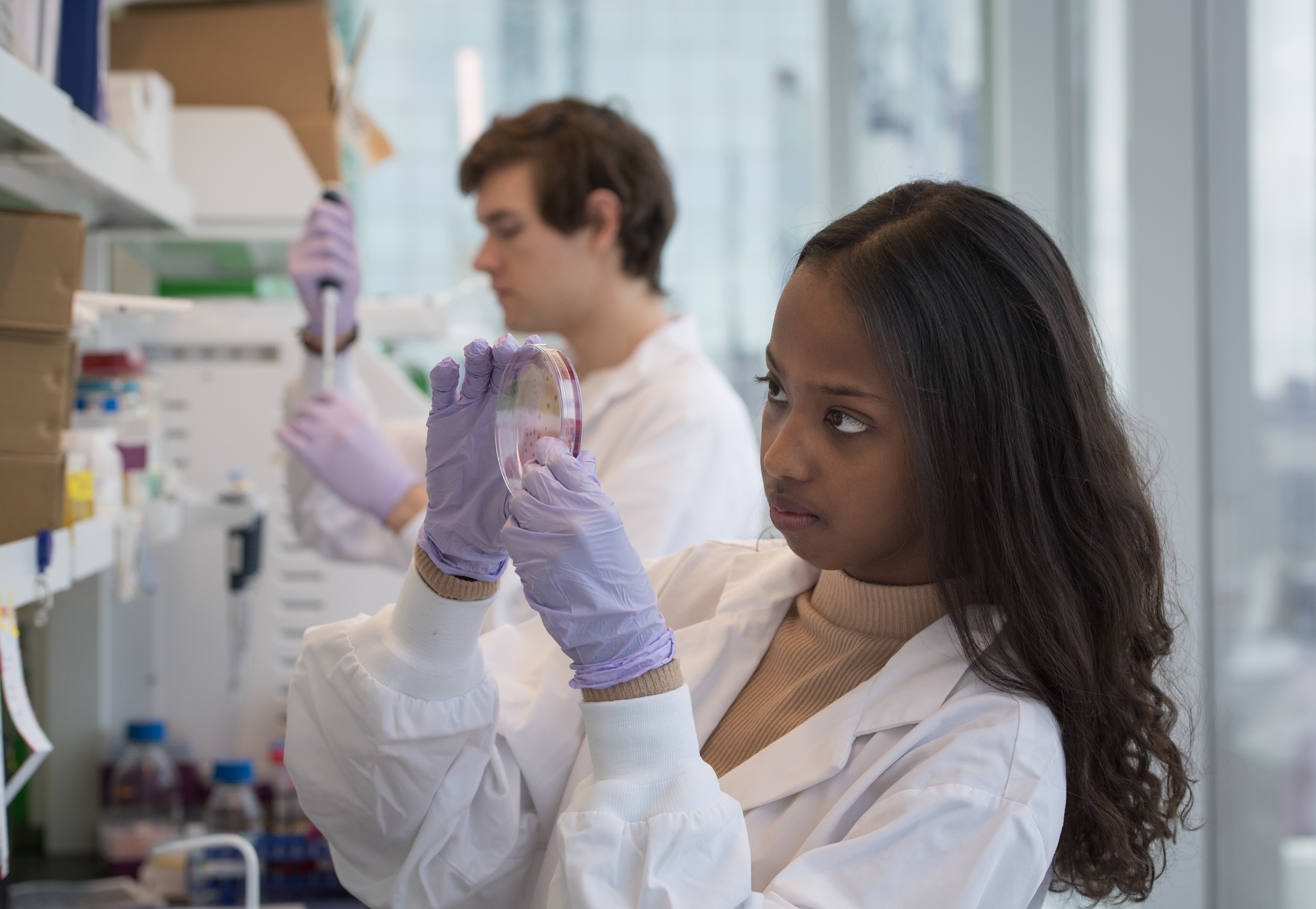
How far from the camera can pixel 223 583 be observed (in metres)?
2.25

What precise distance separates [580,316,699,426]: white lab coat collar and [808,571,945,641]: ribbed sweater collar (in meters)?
0.85

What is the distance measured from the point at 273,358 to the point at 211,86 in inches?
22.9

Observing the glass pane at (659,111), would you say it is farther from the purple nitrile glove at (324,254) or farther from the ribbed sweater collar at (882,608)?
the ribbed sweater collar at (882,608)

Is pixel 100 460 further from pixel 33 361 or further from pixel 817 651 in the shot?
pixel 817 651

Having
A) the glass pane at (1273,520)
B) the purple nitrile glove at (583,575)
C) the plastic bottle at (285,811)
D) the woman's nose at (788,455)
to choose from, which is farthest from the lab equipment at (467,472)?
the plastic bottle at (285,811)

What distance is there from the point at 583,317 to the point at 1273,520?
1.12 metres

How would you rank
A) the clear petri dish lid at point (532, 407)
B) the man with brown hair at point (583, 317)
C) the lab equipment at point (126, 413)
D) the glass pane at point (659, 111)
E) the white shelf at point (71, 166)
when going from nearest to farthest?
the clear petri dish lid at point (532, 407)
the white shelf at point (71, 166)
the lab equipment at point (126, 413)
the man with brown hair at point (583, 317)
the glass pane at point (659, 111)

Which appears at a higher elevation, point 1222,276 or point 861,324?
point 1222,276

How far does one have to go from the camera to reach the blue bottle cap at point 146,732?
6.51ft

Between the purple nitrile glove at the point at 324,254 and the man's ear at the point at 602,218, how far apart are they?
0.42 meters

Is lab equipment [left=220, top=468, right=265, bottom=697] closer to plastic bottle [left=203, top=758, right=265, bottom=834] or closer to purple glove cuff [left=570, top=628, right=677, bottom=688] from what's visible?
plastic bottle [left=203, top=758, right=265, bottom=834]

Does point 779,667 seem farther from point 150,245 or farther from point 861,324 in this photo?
point 150,245

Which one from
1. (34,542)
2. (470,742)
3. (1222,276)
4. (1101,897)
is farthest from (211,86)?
(1101,897)

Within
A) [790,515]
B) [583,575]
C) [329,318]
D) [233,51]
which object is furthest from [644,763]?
[233,51]
